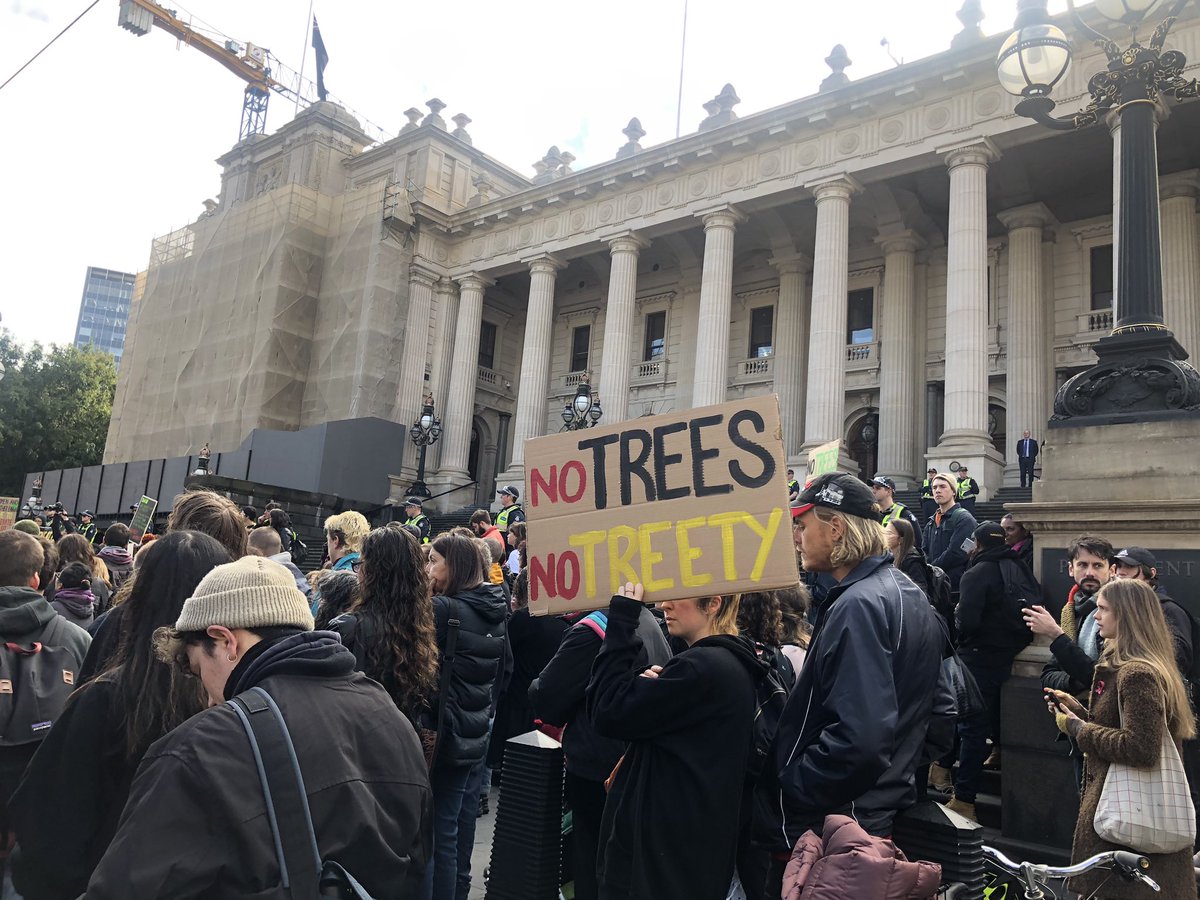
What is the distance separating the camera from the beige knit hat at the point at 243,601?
2.21 m

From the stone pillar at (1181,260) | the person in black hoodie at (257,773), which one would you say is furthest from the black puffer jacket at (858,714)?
the stone pillar at (1181,260)

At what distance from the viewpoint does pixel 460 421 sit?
30922 mm

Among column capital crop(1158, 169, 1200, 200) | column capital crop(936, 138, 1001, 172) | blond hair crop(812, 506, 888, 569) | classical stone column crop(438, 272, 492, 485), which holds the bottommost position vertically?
blond hair crop(812, 506, 888, 569)

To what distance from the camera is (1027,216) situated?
78.4 feet

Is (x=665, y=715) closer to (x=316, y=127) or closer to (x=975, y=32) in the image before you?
(x=975, y=32)

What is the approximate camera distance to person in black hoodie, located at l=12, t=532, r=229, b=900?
2312mm

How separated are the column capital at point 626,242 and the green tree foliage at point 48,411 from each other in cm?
3838

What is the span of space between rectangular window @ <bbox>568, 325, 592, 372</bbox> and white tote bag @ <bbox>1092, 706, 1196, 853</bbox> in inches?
1216

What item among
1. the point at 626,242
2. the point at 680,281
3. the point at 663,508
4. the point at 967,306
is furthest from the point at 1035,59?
the point at 680,281

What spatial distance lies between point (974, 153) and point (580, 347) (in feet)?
57.3

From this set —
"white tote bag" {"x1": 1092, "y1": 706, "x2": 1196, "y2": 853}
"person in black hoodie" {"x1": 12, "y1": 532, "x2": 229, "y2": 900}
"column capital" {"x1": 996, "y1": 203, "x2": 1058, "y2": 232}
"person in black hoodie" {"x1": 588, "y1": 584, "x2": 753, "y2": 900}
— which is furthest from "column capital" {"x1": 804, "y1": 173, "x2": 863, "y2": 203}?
"person in black hoodie" {"x1": 12, "y1": 532, "x2": 229, "y2": 900}

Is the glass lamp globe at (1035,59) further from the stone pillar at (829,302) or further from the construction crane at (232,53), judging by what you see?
the construction crane at (232,53)

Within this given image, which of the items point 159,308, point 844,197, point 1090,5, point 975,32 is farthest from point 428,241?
point 1090,5

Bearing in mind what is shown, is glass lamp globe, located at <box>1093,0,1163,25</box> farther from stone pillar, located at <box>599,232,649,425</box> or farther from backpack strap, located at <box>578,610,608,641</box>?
stone pillar, located at <box>599,232,649,425</box>
